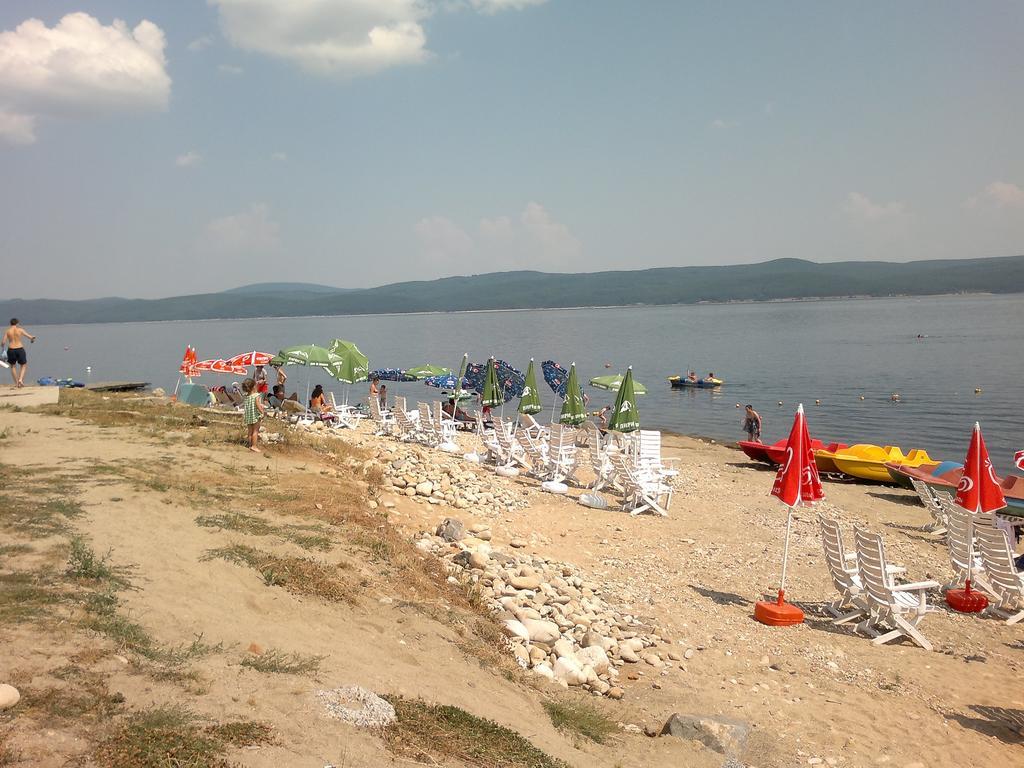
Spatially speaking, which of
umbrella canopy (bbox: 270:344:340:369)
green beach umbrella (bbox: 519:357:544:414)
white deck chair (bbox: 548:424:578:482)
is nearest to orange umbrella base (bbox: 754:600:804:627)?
white deck chair (bbox: 548:424:578:482)

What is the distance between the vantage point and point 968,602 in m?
8.61

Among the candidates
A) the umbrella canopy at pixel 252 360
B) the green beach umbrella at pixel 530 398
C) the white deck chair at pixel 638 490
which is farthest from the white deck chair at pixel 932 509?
the umbrella canopy at pixel 252 360

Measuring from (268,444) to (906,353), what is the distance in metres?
60.7

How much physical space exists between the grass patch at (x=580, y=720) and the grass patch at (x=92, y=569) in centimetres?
329

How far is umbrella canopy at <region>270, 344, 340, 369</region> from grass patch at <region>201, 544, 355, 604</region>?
498 inches

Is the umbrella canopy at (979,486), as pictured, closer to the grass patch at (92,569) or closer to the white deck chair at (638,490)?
the white deck chair at (638,490)

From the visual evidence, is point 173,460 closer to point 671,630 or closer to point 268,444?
point 268,444

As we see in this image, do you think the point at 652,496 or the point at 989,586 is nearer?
the point at 989,586

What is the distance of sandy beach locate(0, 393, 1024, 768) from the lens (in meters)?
4.00

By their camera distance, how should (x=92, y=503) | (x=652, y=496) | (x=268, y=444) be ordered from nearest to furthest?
(x=92, y=503) → (x=268, y=444) → (x=652, y=496)

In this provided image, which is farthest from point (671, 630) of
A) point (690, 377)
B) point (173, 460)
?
point (690, 377)

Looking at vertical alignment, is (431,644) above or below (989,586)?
above

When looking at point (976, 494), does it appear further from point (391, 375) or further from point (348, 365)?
point (391, 375)

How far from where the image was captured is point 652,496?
13242 mm
